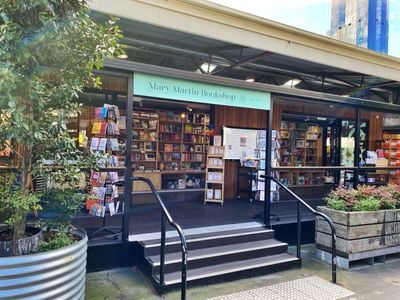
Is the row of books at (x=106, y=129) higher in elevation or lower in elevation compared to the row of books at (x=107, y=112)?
lower

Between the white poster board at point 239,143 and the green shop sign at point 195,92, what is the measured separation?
2.62 m

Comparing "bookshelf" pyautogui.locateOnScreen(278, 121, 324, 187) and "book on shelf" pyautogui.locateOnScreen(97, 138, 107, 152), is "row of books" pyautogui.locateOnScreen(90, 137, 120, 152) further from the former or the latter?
"bookshelf" pyautogui.locateOnScreen(278, 121, 324, 187)

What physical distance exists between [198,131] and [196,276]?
18.2ft

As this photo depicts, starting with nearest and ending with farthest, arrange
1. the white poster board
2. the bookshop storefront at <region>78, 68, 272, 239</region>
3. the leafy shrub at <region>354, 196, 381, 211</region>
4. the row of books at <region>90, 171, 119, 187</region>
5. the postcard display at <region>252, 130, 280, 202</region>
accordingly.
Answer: the row of books at <region>90, 171, 119, 187</region> → the leafy shrub at <region>354, 196, 381, 211</region> → the postcard display at <region>252, 130, 280, 202</region> → the bookshop storefront at <region>78, 68, 272, 239</region> → the white poster board

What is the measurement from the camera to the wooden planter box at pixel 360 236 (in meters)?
4.52

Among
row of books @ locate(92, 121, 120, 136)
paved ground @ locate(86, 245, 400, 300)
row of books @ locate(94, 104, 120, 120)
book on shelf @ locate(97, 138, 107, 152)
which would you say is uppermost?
row of books @ locate(94, 104, 120, 120)

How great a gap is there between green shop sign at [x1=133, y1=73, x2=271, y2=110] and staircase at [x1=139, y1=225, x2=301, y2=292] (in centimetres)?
184

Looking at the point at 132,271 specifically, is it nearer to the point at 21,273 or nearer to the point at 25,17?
the point at 21,273

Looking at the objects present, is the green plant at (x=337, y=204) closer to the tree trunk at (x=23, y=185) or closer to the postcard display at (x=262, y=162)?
the postcard display at (x=262, y=162)

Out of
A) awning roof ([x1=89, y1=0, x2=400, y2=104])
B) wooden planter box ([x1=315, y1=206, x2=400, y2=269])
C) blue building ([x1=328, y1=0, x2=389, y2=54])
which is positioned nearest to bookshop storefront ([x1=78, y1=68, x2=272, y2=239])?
awning roof ([x1=89, y1=0, x2=400, y2=104])

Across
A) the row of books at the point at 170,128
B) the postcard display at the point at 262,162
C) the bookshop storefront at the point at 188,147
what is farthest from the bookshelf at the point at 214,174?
the row of books at the point at 170,128

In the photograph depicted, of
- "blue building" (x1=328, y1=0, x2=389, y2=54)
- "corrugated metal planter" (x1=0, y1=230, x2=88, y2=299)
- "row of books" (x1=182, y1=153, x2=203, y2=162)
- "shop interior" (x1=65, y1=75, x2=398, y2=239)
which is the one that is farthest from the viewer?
"row of books" (x1=182, y1=153, x2=203, y2=162)

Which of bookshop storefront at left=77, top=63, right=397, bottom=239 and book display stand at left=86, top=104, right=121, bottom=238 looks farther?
bookshop storefront at left=77, top=63, right=397, bottom=239

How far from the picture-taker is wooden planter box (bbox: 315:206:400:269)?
4.52m
